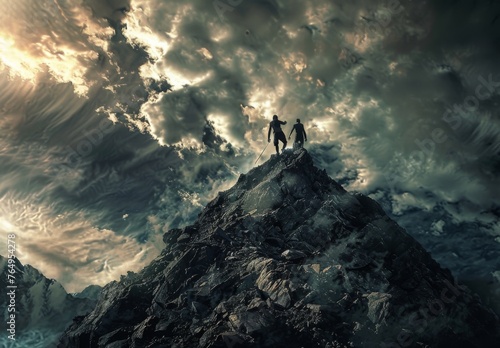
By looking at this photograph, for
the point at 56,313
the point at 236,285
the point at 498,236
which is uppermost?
the point at 56,313

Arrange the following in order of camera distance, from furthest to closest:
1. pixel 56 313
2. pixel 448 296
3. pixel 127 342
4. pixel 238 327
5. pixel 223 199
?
pixel 56 313 < pixel 223 199 < pixel 448 296 < pixel 127 342 < pixel 238 327

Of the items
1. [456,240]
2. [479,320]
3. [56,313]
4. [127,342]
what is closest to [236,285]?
[127,342]

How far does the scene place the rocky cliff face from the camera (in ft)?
49.7

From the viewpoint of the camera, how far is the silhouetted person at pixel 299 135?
26.4m

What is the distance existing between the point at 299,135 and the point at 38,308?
115 meters

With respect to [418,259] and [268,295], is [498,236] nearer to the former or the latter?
[418,259]

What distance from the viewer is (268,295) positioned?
16.9 metres

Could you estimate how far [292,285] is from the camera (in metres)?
16.8

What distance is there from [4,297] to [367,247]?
124 meters

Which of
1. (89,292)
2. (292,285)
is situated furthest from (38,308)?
(292,285)

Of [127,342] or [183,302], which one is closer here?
[127,342]

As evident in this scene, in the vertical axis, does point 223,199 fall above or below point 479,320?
above

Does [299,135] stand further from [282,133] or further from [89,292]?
[89,292]

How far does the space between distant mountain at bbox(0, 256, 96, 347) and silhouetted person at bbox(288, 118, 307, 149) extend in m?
69.1
